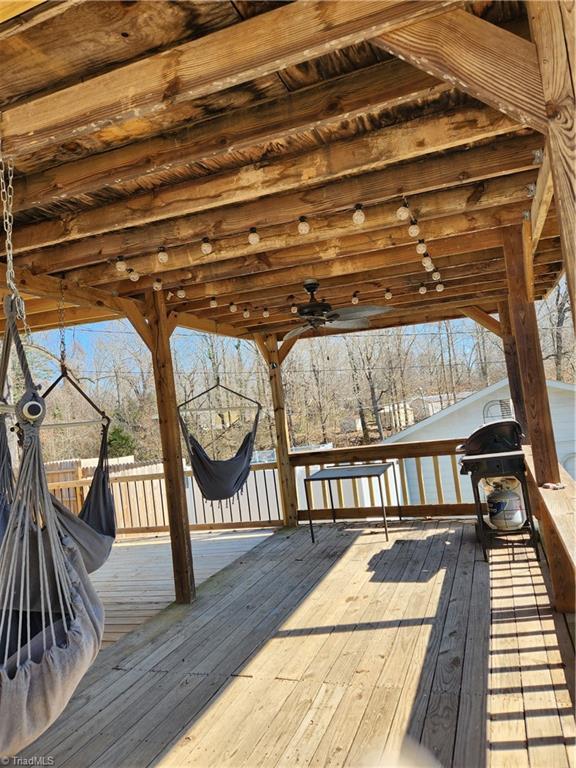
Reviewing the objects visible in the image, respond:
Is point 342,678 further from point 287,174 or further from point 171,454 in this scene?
point 287,174

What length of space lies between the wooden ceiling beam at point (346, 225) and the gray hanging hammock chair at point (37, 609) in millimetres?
1691

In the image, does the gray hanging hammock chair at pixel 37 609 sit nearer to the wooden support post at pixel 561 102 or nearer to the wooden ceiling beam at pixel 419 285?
the wooden support post at pixel 561 102

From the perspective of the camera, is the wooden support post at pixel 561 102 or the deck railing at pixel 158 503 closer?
the wooden support post at pixel 561 102

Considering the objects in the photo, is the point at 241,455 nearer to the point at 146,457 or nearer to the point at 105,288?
the point at 105,288

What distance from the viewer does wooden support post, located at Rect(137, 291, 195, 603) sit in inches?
155

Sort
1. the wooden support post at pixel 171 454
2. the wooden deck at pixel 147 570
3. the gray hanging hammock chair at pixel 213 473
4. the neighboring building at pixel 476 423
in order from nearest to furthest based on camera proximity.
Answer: the wooden deck at pixel 147 570 < the wooden support post at pixel 171 454 < the gray hanging hammock chair at pixel 213 473 < the neighboring building at pixel 476 423

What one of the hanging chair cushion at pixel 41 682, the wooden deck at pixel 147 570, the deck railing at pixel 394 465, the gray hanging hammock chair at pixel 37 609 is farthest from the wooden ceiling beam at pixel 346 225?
the deck railing at pixel 394 465

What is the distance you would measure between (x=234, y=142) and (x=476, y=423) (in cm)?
846

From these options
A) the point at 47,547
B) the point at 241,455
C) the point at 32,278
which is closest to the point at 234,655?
the point at 47,547

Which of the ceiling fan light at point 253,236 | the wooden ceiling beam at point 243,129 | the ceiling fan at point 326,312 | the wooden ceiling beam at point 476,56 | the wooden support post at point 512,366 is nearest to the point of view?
the wooden ceiling beam at point 476,56

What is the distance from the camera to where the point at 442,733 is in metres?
2.03

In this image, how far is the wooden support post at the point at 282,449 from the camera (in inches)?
246

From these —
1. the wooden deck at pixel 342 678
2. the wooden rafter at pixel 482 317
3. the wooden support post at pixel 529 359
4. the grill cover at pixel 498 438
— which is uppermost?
the wooden rafter at pixel 482 317

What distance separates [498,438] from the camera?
4.41 meters
